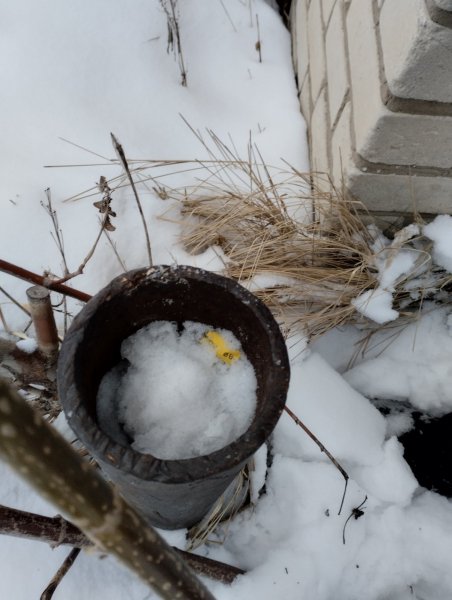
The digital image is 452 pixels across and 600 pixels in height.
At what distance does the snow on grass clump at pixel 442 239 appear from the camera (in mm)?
1479

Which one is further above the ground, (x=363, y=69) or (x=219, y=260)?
(x=363, y=69)

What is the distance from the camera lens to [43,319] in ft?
3.35

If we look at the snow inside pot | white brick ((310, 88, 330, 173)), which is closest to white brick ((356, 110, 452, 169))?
white brick ((310, 88, 330, 173))

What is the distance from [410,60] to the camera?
Result: 1.12m

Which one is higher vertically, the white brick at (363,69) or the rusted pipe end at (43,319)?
the white brick at (363,69)

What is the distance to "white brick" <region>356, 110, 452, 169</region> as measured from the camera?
1263 mm

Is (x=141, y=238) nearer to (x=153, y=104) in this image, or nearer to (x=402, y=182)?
(x=153, y=104)

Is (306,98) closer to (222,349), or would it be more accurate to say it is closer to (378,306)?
(378,306)

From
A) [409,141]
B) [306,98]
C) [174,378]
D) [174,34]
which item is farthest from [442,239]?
[174,34]

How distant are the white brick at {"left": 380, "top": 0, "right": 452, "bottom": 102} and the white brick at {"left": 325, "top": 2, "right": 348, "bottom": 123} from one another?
0.27 metres

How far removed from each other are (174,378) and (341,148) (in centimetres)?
85

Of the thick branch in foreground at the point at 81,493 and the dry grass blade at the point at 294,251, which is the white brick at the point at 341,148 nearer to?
the dry grass blade at the point at 294,251

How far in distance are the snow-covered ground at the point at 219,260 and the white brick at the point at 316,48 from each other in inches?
5.8

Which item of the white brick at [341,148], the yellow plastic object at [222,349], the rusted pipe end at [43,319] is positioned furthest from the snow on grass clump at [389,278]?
the rusted pipe end at [43,319]
